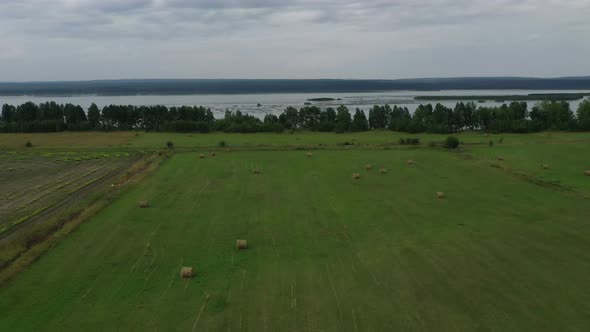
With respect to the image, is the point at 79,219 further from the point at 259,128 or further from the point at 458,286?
the point at 259,128

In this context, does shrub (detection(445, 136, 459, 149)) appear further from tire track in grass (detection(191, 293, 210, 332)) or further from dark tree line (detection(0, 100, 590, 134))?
tire track in grass (detection(191, 293, 210, 332))

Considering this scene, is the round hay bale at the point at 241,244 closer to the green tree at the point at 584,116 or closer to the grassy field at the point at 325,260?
the grassy field at the point at 325,260

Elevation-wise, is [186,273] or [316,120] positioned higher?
[316,120]

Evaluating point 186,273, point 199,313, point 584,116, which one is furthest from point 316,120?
point 199,313

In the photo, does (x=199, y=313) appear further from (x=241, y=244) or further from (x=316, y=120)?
(x=316, y=120)

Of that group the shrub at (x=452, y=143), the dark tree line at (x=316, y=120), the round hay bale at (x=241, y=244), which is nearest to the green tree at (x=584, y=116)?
the dark tree line at (x=316, y=120)

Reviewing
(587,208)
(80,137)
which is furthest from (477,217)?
(80,137)
